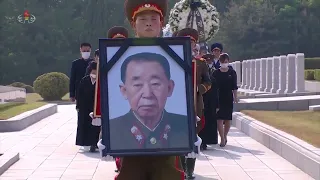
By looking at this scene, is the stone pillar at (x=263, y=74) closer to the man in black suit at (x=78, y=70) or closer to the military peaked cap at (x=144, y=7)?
the man in black suit at (x=78, y=70)

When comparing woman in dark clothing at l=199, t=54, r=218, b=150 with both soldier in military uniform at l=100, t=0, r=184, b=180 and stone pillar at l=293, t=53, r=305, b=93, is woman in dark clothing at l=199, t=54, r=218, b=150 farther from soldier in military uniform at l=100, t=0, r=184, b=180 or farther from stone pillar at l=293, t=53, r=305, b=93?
stone pillar at l=293, t=53, r=305, b=93

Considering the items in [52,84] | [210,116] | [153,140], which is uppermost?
[52,84]

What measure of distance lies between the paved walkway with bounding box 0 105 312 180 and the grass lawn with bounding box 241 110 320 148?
20.0 inches

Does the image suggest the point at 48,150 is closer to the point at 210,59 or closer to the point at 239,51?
the point at 210,59

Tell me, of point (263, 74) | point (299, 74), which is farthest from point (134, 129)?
point (263, 74)

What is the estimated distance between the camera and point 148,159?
467cm

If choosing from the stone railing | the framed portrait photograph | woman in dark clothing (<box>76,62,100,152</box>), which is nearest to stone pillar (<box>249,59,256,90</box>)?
the stone railing

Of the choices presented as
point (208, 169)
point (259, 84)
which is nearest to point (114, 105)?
point (208, 169)

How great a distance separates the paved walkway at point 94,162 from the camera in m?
8.55

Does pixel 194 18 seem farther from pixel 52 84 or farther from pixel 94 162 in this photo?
pixel 52 84

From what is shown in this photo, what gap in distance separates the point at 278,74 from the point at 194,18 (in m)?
12.2

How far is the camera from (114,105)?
14.6ft

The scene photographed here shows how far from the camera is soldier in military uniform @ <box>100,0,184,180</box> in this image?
183 inches

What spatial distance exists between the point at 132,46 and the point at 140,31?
1.31 ft
